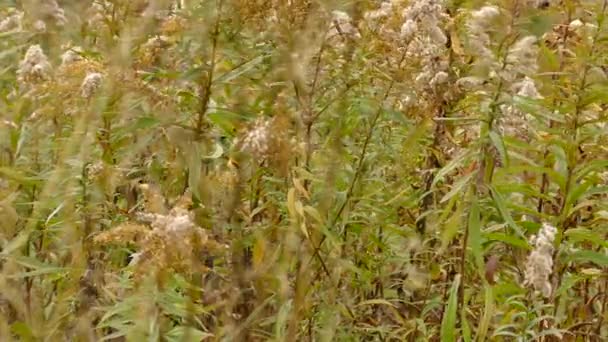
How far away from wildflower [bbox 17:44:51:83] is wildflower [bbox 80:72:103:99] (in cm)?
27

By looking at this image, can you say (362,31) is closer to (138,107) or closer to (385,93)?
(385,93)

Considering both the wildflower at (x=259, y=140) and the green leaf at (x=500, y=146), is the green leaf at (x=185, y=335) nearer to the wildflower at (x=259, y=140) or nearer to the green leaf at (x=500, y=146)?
the wildflower at (x=259, y=140)

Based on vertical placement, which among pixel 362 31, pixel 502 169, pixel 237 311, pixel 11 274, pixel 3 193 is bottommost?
pixel 237 311

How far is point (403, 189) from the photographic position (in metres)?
A: 2.71

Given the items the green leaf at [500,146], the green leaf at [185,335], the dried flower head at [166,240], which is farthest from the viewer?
the green leaf at [500,146]

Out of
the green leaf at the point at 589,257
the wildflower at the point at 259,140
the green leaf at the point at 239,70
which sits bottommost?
the green leaf at the point at 589,257

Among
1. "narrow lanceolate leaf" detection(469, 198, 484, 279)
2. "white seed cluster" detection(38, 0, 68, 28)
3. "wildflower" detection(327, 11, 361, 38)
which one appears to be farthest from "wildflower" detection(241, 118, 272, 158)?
"white seed cluster" detection(38, 0, 68, 28)

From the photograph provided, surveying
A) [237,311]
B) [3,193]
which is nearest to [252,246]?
[237,311]

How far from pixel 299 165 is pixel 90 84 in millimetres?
626

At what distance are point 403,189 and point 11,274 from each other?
43.2 inches

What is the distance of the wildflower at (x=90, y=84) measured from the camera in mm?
2062

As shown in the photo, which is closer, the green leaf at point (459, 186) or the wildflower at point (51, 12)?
the green leaf at point (459, 186)

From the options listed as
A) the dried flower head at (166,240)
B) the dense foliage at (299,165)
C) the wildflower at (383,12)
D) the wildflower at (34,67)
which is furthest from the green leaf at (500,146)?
the wildflower at (34,67)

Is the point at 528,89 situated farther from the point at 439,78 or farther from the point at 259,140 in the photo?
the point at 259,140
